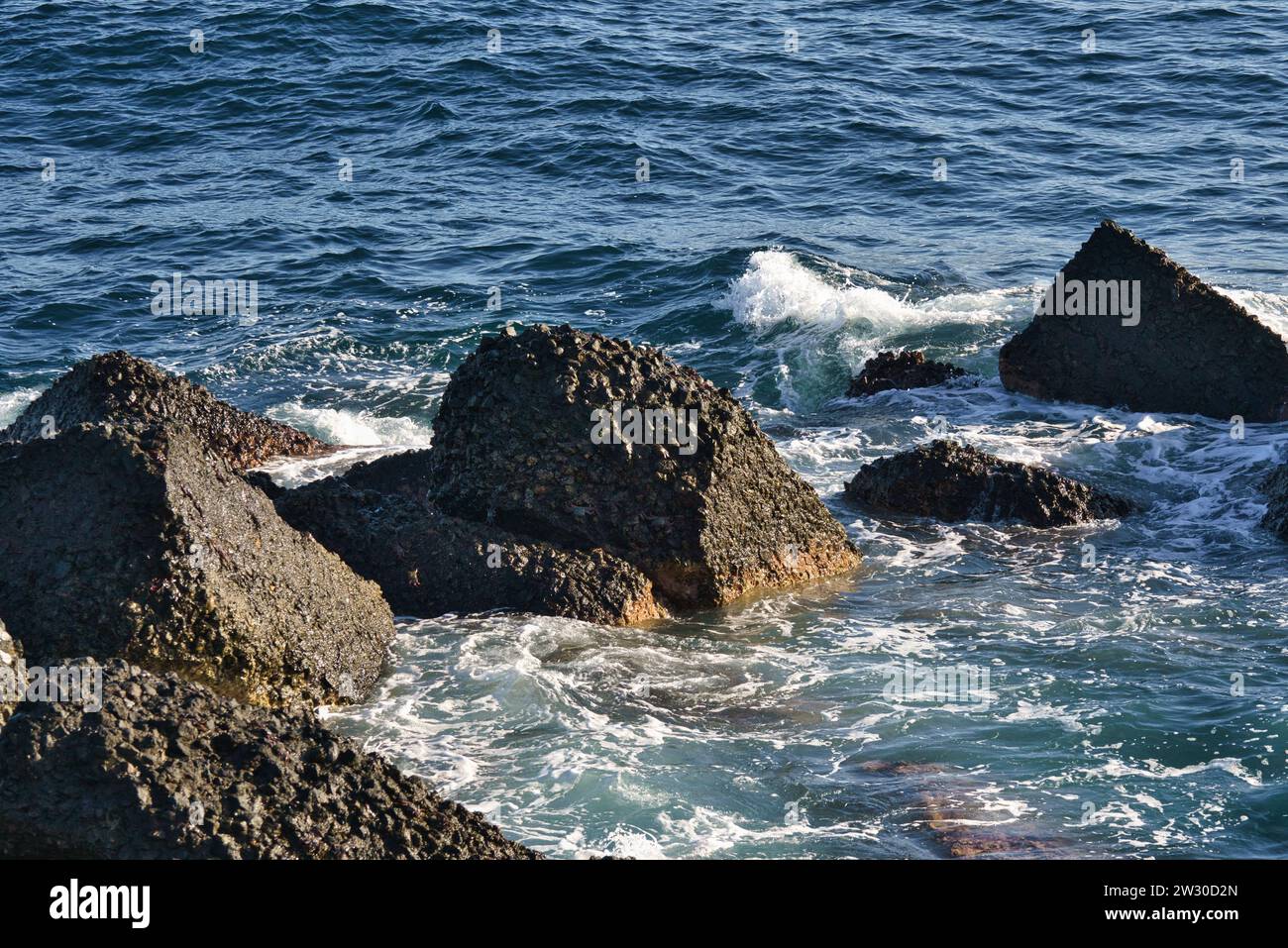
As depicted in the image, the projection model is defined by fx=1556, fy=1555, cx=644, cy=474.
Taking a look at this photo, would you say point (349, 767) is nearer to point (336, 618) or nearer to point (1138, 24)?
point (336, 618)

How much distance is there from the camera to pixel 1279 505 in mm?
12203

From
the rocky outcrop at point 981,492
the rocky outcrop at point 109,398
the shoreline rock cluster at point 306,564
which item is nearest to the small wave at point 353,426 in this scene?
the shoreline rock cluster at point 306,564

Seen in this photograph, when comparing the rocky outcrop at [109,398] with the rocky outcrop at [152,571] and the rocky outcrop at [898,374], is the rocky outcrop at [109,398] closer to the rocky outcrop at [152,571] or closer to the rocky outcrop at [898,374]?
the rocky outcrop at [152,571]

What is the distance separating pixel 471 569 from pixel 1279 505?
6.48 metres

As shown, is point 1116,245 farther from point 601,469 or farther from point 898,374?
point 601,469

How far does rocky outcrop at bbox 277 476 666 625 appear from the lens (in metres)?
10.0

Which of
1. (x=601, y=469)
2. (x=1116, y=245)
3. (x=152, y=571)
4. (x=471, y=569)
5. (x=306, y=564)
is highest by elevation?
(x=1116, y=245)

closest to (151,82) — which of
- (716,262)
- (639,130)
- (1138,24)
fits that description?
(639,130)

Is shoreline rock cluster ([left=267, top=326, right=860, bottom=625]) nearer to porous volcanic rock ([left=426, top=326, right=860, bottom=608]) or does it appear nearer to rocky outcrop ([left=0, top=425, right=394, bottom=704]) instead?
porous volcanic rock ([left=426, top=326, right=860, bottom=608])

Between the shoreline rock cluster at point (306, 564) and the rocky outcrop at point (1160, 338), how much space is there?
4982mm

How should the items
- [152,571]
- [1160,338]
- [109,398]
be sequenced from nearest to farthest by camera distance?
[152,571] < [109,398] < [1160,338]

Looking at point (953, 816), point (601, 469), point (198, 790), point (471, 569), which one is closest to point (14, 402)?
point (471, 569)
